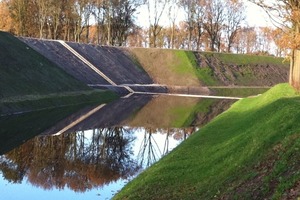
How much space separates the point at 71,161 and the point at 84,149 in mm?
3464

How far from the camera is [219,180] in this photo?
12953 mm

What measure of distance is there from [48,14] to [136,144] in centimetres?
6408

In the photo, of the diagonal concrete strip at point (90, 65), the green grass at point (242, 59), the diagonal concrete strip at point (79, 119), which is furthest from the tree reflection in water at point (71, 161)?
the green grass at point (242, 59)

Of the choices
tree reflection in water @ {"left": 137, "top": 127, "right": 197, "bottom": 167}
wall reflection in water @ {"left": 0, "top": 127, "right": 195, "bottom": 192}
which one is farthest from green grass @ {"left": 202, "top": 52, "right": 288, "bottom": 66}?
wall reflection in water @ {"left": 0, "top": 127, "right": 195, "bottom": 192}

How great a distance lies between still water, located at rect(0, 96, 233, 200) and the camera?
18578 millimetres

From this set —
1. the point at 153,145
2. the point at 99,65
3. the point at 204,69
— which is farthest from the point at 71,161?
the point at 204,69

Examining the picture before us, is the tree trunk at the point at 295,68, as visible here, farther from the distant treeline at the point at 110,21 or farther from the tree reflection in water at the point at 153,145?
the distant treeline at the point at 110,21

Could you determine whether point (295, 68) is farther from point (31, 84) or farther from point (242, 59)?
point (242, 59)

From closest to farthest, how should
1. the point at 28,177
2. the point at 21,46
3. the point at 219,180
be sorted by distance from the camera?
the point at 219,180
the point at 28,177
the point at 21,46

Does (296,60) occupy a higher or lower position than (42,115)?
higher

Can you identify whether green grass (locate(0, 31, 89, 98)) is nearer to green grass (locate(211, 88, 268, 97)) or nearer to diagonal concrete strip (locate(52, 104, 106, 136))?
diagonal concrete strip (locate(52, 104, 106, 136))

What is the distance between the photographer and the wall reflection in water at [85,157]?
19672mm

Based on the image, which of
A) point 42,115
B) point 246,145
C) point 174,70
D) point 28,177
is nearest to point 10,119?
point 42,115

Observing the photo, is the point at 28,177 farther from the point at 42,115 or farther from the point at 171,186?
the point at 42,115
